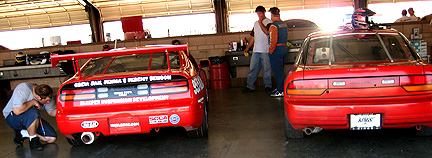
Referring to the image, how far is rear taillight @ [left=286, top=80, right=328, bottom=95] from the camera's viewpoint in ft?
10.4

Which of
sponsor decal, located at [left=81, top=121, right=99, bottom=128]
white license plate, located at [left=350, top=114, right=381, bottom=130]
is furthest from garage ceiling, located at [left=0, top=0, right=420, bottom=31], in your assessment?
white license plate, located at [left=350, top=114, right=381, bottom=130]

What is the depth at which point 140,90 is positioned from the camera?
3555mm

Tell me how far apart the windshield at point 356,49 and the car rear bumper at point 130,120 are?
1436mm

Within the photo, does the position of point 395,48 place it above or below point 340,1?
below

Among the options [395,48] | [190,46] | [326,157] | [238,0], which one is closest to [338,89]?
[326,157]

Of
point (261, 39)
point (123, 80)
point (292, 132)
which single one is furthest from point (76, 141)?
point (261, 39)

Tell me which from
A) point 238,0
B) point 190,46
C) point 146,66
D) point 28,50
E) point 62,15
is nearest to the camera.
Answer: point 146,66

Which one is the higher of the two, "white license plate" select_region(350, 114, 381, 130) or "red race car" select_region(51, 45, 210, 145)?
"red race car" select_region(51, 45, 210, 145)

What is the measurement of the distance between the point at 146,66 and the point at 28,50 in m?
7.57

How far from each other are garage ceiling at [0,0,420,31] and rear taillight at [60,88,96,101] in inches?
464

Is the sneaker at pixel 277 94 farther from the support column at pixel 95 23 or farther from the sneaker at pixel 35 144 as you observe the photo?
the support column at pixel 95 23

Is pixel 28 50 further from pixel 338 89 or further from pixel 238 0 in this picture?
pixel 338 89

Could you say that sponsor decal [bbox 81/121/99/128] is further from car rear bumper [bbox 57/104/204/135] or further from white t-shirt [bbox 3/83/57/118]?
white t-shirt [bbox 3/83/57/118]

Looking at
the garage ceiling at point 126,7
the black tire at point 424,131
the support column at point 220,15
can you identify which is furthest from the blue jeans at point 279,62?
the garage ceiling at point 126,7
